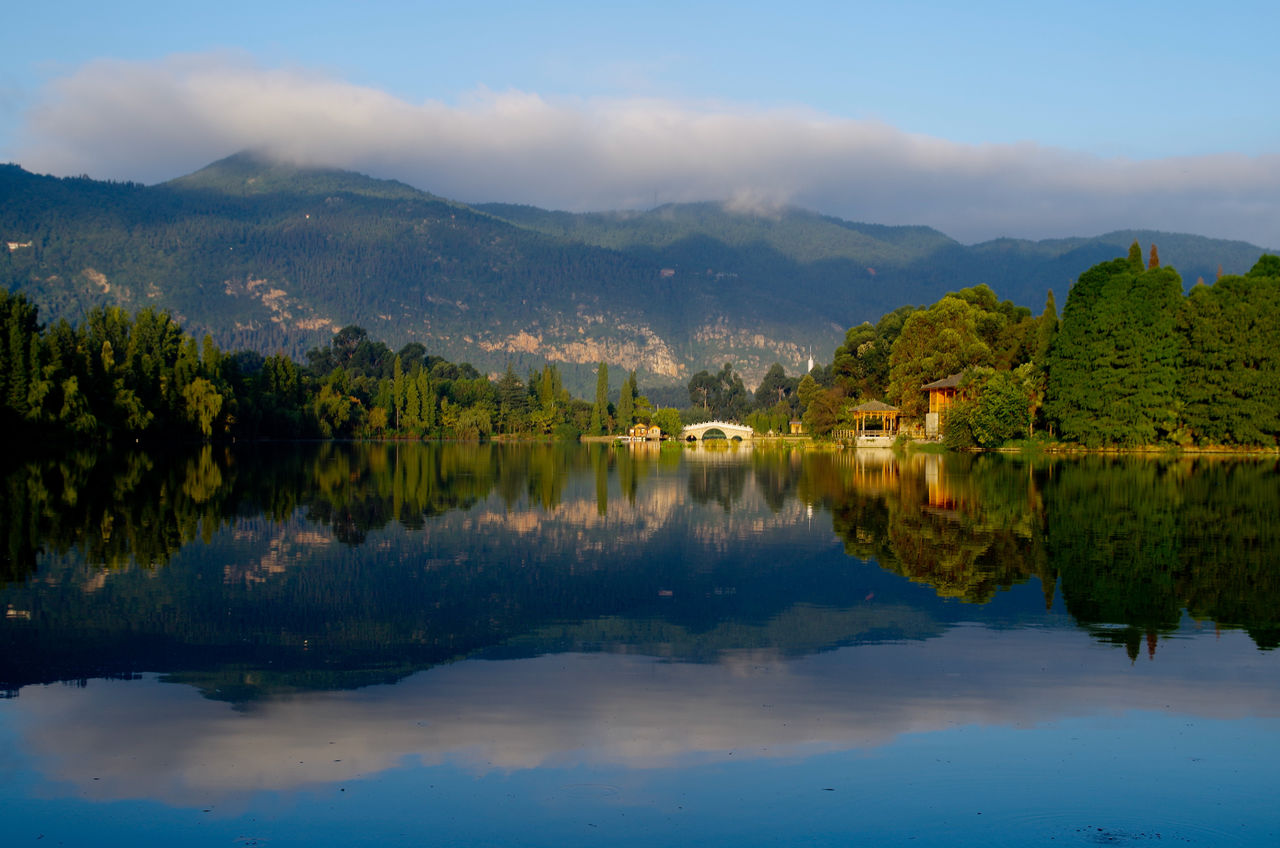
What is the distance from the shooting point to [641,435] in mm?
151375

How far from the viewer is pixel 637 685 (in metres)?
10.6

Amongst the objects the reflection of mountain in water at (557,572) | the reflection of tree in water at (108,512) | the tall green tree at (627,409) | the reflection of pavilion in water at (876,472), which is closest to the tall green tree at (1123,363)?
the reflection of pavilion in water at (876,472)

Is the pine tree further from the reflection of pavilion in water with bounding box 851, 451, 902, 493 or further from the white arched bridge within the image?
the reflection of pavilion in water with bounding box 851, 451, 902, 493

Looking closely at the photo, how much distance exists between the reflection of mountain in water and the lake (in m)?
0.10

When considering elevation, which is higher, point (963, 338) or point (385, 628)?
point (963, 338)

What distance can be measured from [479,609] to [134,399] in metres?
67.8

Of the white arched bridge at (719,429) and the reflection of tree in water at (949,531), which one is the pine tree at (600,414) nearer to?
the white arched bridge at (719,429)

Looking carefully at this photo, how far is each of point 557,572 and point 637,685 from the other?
731cm

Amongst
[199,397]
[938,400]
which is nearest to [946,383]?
[938,400]

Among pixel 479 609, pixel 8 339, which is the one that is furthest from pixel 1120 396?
pixel 8 339

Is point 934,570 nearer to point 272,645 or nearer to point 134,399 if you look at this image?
point 272,645

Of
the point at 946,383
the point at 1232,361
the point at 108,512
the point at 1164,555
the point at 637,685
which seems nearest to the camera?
the point at 637,685

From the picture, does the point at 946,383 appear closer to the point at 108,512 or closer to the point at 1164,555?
the point at 1164,555

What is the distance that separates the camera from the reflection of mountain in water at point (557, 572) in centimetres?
1236
